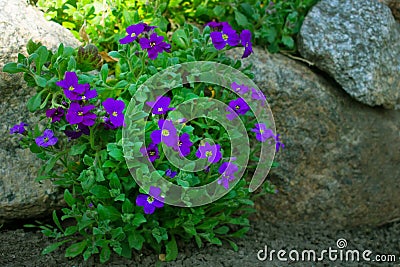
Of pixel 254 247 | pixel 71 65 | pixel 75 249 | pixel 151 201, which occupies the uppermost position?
pixel 71 65

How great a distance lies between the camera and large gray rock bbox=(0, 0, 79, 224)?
2832 mm

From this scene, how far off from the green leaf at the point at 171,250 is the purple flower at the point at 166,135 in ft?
1.87

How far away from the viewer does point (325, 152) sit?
134 inches

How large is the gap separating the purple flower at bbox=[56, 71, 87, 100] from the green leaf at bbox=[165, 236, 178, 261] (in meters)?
0.84

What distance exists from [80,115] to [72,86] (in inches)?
5.5

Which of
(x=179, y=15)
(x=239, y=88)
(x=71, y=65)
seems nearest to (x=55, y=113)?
(x=71, y=65)

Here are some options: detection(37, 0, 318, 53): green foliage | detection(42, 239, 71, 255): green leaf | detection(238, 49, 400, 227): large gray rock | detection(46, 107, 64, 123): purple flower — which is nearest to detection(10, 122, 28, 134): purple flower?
detection(46, 107, 64, 123): purple flower

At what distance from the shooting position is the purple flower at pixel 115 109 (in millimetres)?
2477

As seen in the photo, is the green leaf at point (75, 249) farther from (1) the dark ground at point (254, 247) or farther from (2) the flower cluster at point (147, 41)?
(2) the flower cluster at point (147, 41)

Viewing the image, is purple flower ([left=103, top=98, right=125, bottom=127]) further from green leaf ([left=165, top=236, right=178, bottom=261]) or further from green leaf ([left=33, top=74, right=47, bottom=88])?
green leaf ([left=165, top=236, right=178, bottom=261])

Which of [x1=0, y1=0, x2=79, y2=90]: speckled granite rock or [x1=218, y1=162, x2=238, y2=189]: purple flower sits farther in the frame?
[x1=0, y1=0, x2=79, y2=90]: speckled granite rock

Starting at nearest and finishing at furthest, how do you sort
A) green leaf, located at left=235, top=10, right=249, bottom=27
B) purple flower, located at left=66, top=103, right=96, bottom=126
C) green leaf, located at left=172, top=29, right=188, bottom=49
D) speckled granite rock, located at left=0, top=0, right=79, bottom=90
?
purple flower, located at left=66, top=103, right=96, bottom=126 → speckled granite rock, located at left=0, top=0, right=79, bottom=90 → green leaf, located at left=172, top=29, right=188, bottom=49 → green leaf, located at left=235, top=10, right=249, bottom=27

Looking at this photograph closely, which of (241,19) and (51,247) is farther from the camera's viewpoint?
(241,19)

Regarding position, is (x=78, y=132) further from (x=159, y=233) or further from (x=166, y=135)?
(x=159, y=233)
